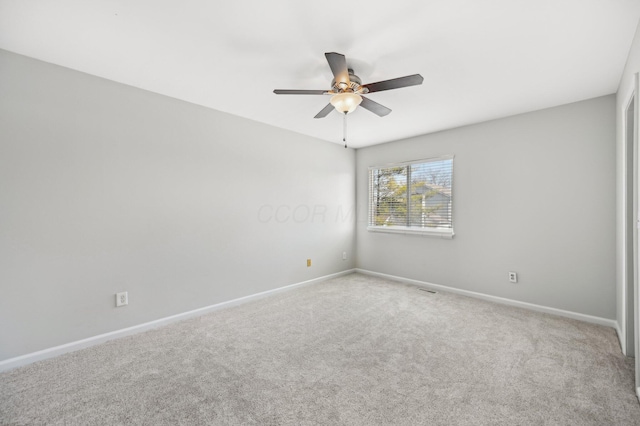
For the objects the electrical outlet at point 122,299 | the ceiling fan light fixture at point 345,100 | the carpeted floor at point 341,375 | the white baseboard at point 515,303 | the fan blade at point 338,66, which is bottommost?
the carpeted floor at point 341,375

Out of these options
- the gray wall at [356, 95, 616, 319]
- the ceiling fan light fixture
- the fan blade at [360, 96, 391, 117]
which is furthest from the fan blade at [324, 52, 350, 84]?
the gray wall at [356, 95, 616, 319]

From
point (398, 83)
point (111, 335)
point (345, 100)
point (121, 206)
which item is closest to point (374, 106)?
point (345, 100)

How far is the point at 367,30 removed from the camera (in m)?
1.82

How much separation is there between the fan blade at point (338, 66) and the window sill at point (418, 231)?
2.78 m

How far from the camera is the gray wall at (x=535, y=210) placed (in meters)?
2.81

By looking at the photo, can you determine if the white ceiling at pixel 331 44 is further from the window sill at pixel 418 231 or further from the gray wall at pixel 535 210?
the window sill at pixel 418 231

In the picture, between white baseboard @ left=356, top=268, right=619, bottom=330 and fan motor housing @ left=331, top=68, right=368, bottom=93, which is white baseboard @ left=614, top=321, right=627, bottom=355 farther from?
fan motor housing @ left=331, top=68, right=368, bottom=93

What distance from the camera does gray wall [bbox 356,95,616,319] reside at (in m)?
2.81

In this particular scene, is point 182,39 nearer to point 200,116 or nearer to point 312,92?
point 312,92

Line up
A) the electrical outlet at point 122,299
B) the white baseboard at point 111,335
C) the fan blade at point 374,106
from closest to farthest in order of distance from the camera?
the white baseboard at point 111,335, the fan blade at point 374,106, the electrical outlet at point 122,299

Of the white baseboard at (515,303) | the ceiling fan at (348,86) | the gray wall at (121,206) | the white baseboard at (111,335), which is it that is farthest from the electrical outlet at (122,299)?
the white baseboard at (515,303)

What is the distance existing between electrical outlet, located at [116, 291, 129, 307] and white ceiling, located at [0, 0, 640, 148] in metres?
1.98

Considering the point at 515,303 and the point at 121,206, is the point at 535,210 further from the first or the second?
the point at 121,206

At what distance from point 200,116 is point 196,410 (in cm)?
276
